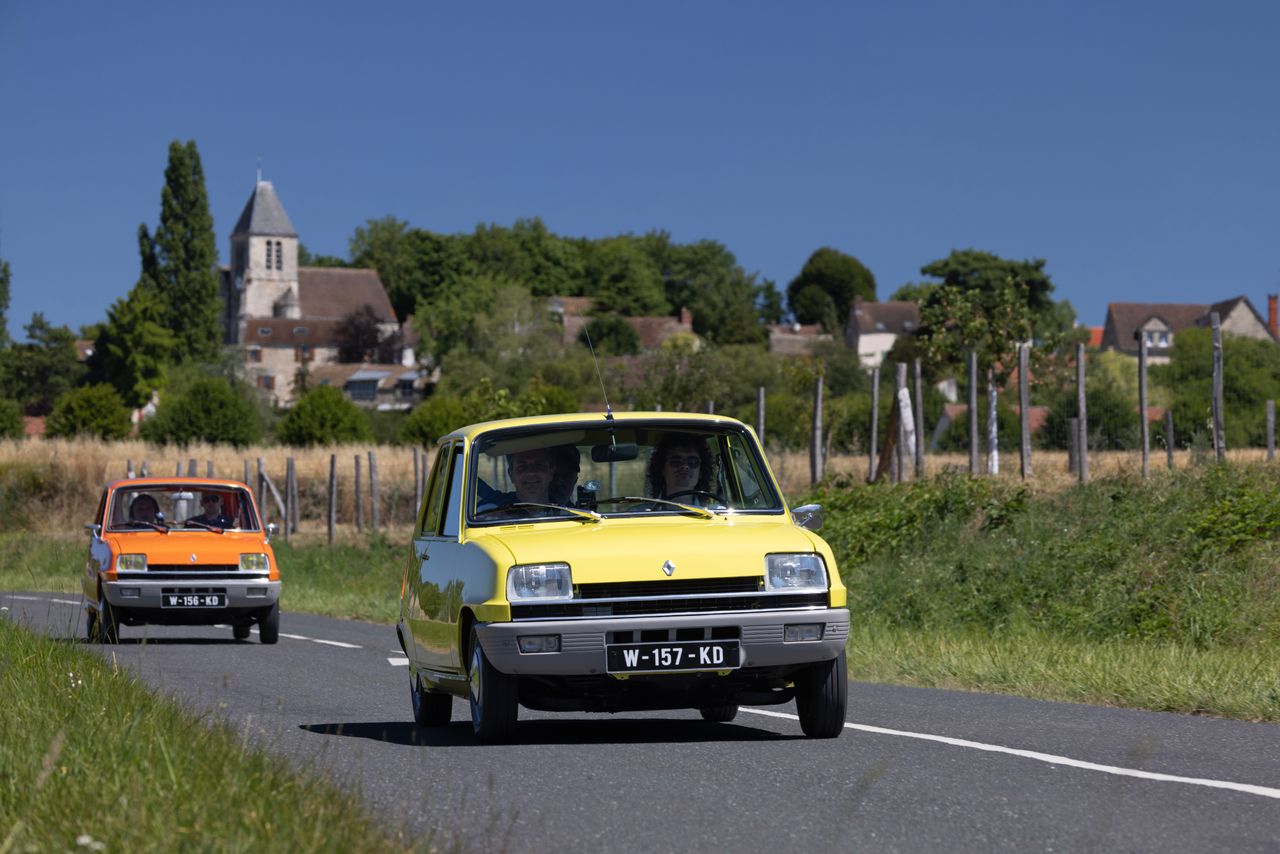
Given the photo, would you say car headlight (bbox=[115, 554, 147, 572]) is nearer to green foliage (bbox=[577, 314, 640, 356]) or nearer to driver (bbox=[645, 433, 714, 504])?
driver (bbox=[645, 433, 714, 504])

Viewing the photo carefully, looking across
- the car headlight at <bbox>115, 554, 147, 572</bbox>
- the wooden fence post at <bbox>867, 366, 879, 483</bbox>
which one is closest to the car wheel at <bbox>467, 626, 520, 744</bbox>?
the car headlight at <bbox>115, 554, 147, 572</bbox>

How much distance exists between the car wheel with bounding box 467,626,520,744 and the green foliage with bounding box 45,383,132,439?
105m

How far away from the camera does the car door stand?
10836 mm

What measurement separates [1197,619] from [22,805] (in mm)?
13412

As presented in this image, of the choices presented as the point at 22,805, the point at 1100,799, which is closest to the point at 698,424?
the point at 1100,799

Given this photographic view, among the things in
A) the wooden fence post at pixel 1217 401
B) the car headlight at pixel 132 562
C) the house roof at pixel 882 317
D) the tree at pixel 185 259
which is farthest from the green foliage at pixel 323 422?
the house roof at pixel 882 317

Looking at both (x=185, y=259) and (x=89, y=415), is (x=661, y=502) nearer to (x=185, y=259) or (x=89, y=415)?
(x=89, y=415)

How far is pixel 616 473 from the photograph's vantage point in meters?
11.2

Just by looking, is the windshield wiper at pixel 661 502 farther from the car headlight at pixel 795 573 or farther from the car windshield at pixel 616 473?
the car headlight at pixel 795 573

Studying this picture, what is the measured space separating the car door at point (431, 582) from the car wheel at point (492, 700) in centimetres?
64

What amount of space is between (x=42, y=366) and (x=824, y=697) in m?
150

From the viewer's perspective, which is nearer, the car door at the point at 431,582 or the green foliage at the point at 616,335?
the car door at the point at 431,582

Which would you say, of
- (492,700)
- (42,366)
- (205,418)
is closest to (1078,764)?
(492,700)

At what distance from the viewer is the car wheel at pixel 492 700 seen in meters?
9.81
